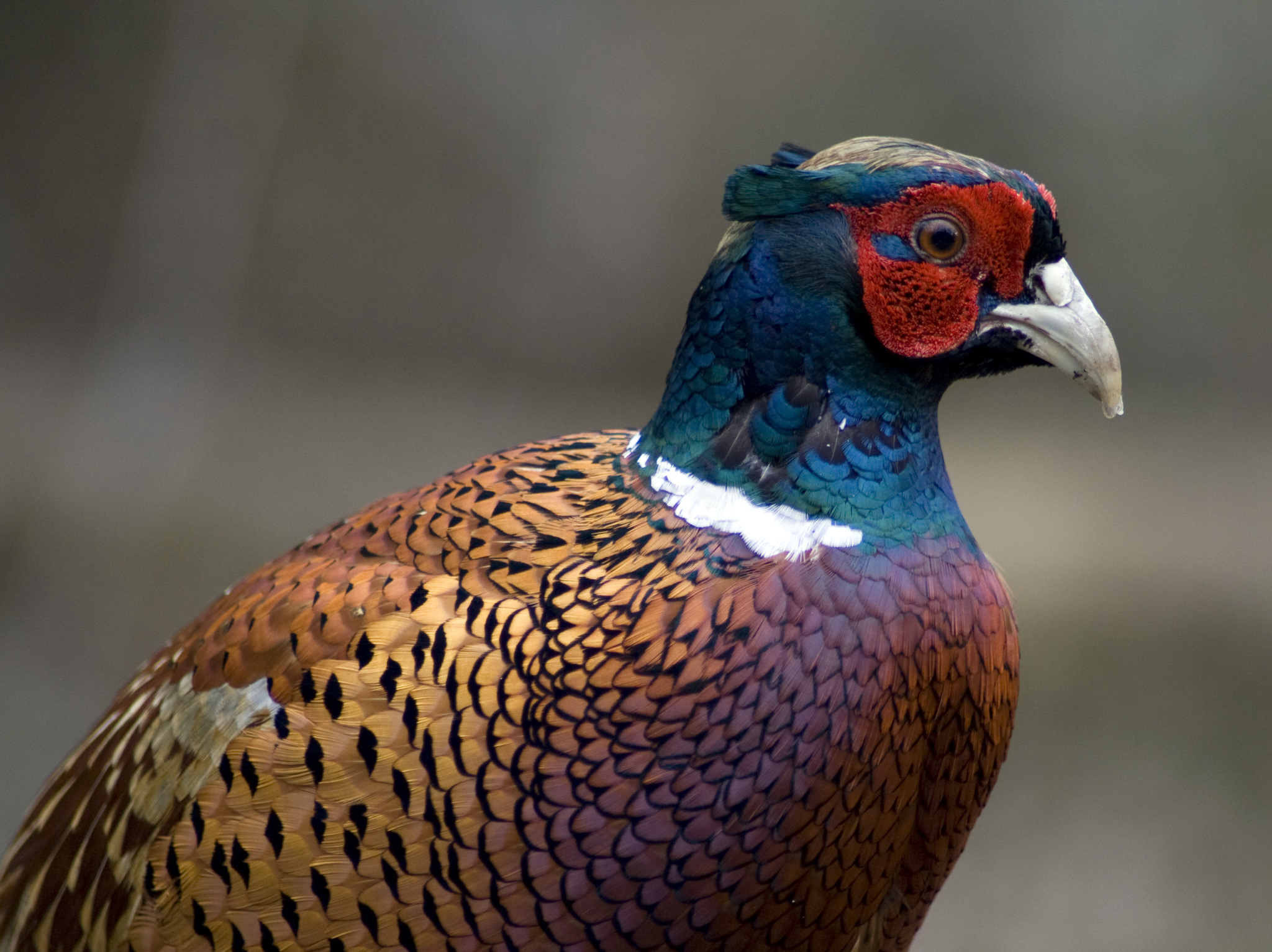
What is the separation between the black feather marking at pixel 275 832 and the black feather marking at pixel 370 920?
0.49 ft

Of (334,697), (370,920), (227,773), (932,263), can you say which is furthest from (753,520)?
(227,773)

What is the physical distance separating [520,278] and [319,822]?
12.5ft

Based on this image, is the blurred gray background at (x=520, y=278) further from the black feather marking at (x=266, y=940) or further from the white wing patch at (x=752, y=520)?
the black feather marking at (x=266, y=940)

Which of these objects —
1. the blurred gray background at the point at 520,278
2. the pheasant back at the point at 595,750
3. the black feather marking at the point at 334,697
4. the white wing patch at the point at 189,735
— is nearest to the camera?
the pheasant back at the point at 595,750

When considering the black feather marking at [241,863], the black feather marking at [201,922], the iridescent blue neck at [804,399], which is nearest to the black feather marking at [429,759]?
the black feather marking at [241,863]

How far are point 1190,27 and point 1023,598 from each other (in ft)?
7.66

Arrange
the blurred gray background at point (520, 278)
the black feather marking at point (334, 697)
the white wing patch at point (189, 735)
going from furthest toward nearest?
1. the blurred gray background at point (520, 278)
2. the white wing patch at point (189, 735)
3. the black feather marking at point (334, 697)

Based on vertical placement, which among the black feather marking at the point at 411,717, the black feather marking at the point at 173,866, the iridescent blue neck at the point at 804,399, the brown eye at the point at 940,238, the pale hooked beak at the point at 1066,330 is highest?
the brown eye at the point at 940,238

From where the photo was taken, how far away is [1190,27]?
4.72 m

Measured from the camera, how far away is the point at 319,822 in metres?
1.74

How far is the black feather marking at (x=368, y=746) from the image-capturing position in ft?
5.69

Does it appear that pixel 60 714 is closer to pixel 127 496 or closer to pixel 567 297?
pixel 127 496

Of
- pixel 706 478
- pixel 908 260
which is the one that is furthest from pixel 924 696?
pixel 908 260

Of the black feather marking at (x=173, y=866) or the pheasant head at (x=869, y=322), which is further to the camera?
the black feather marking at (x=173, y=866)
